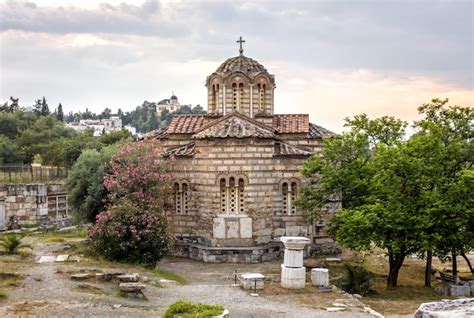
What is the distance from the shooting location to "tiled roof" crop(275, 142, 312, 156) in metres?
27.5

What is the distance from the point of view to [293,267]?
20344 millimetres

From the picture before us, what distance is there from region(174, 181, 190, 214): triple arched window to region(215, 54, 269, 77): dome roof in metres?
6.26

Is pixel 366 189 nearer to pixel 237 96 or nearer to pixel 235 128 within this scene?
pixel 235 128

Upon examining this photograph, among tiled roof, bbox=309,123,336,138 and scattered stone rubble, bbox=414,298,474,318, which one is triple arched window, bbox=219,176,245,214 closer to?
tiled roof, bbox=309,123,336,138

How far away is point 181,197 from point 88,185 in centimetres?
438

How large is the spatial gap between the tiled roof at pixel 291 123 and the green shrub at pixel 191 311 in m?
A: 16.2

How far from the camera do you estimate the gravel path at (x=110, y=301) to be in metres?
15.6

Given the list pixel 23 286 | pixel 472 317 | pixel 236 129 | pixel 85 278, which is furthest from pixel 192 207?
pixel 472 317

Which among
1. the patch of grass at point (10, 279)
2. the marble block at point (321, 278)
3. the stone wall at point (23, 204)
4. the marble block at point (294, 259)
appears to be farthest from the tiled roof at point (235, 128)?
the stone wall at point (23, 204)

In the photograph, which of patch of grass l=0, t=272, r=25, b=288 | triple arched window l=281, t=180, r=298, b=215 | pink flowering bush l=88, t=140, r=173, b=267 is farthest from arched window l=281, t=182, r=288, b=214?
patch of grass l=0, t=272, r=25, b=288

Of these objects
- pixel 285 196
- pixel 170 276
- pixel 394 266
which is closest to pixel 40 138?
pixel 285 196

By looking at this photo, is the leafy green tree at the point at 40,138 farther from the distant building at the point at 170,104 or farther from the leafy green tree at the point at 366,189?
the distant building at the point at 170,104

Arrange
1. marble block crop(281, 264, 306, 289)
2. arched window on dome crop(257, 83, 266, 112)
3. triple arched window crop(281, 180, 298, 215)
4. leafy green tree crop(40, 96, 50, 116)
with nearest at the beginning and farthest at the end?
marble block crop(281, 264, 306, 289) < triple arched window crop(281, 180, 298, 215) < arched window on dome crop(257, 83, 266, 112) < leafy green tree crop(40, 96, 50, 116)

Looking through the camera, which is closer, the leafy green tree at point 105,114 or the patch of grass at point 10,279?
the patch of grass at point 10,279
